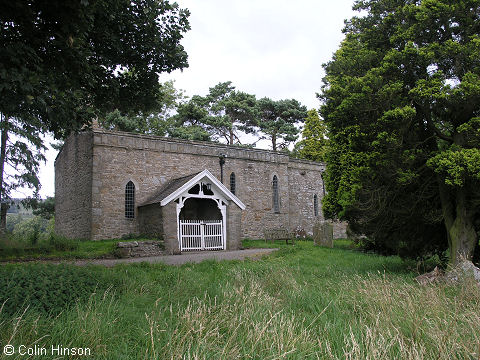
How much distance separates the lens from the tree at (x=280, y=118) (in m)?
41.2

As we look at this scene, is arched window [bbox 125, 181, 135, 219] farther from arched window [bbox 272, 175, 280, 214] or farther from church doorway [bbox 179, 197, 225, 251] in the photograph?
arched window [bbox 272, 175, 280, 214]

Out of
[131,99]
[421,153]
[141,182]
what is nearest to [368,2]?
[421,153]

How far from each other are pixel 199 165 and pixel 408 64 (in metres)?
16.8

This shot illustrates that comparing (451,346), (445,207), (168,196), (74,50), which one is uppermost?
(74,50)

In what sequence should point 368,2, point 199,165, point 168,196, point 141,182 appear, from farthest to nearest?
point 199,165, point 141,182, point 168,196, point 368,2

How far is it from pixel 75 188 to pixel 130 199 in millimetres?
3948

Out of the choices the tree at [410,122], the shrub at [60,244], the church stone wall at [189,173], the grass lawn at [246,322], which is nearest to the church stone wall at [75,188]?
the church stone wall at [189,173]

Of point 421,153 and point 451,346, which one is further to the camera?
point 421,153

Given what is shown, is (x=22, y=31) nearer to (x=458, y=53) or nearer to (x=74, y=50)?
(x=74, y=50)

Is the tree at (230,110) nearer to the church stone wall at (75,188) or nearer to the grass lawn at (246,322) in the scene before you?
the church stone wall at (75,188)

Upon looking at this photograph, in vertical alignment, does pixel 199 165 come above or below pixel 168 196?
above

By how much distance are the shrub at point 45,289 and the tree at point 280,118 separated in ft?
117

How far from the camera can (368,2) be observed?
1121 cm

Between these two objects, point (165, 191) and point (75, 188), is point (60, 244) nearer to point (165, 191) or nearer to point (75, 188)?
point (165, 191)
